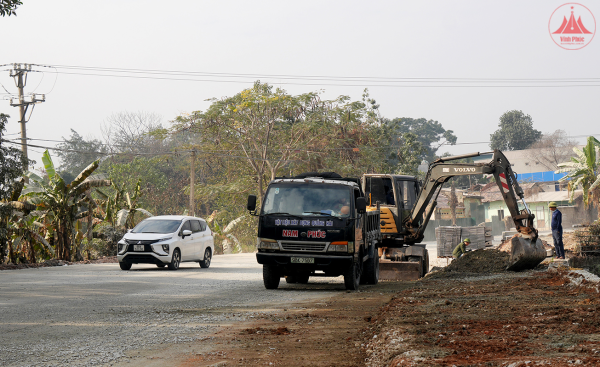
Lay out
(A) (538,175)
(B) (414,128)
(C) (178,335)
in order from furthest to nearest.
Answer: (B) (414,128) → (A) (538,175) → (C) (178,335)

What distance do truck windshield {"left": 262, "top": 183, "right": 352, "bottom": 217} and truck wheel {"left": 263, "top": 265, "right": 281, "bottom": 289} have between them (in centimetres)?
137

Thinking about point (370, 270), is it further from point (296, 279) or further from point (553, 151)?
A: point (553, 151)

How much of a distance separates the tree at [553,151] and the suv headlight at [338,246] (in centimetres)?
8397

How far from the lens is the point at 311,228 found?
14133 millimetres

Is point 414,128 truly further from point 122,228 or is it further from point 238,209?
point 122,228

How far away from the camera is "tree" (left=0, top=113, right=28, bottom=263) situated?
22297mm

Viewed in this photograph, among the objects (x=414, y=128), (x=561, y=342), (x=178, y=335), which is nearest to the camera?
(x=561, y=342)

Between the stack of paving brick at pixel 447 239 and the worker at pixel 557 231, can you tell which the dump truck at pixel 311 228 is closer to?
the worker at pixel 557 231

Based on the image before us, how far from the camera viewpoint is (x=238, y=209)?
5269cm

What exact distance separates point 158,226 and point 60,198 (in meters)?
7.00

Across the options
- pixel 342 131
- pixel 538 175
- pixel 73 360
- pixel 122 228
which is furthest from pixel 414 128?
pixel 73 360

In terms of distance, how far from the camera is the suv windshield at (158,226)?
69.4 feet

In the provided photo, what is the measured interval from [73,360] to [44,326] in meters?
2.76

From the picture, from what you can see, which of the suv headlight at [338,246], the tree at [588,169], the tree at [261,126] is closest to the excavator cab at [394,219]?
the suv headlight at [338,246]
